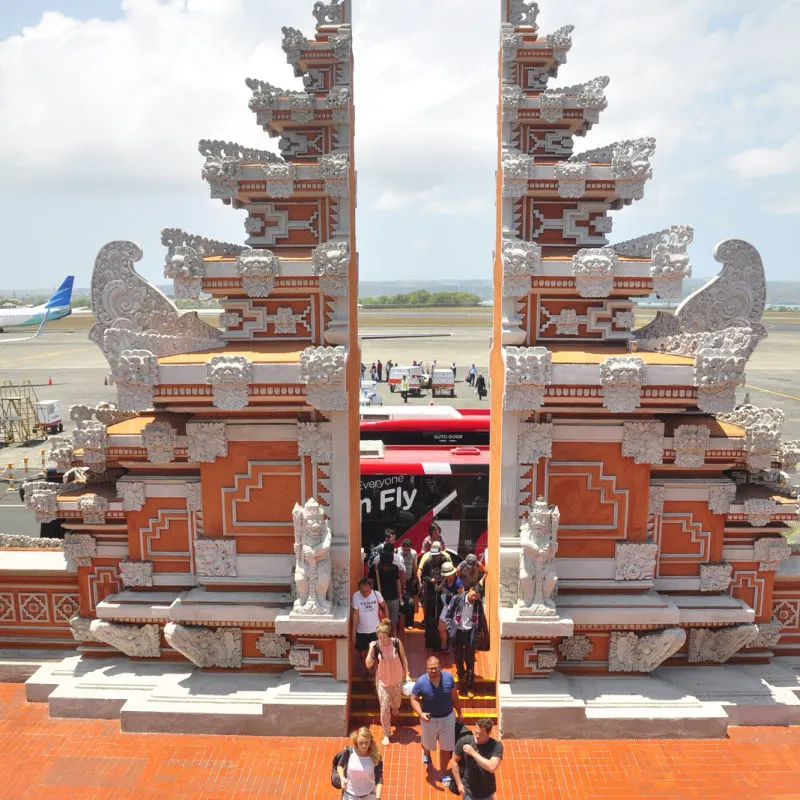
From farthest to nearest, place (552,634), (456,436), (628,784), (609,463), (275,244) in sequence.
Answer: (456,436) < (275,244) < (609,463) < (552,634) < (628,784)

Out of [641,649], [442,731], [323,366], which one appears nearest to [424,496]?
[641,649]

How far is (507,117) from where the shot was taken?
29.0 feet

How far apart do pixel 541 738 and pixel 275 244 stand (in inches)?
302

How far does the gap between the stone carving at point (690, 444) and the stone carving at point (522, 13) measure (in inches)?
241

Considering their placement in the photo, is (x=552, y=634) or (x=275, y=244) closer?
(x=552, y=634)

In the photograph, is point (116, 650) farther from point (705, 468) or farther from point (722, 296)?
point (722, 296)

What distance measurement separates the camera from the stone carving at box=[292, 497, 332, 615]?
8125mm

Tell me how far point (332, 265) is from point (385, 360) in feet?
151

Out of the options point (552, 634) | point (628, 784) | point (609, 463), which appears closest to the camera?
point (628, 784)

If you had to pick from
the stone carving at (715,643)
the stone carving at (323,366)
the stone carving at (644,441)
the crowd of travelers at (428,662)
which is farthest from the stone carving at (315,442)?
the stone carving at (715,643)

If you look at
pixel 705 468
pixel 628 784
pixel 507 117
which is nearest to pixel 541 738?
pixel 628 784

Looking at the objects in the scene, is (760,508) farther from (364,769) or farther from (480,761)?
(364,769)

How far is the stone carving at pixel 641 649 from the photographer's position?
27.7ft

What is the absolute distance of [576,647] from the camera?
28.7ft
